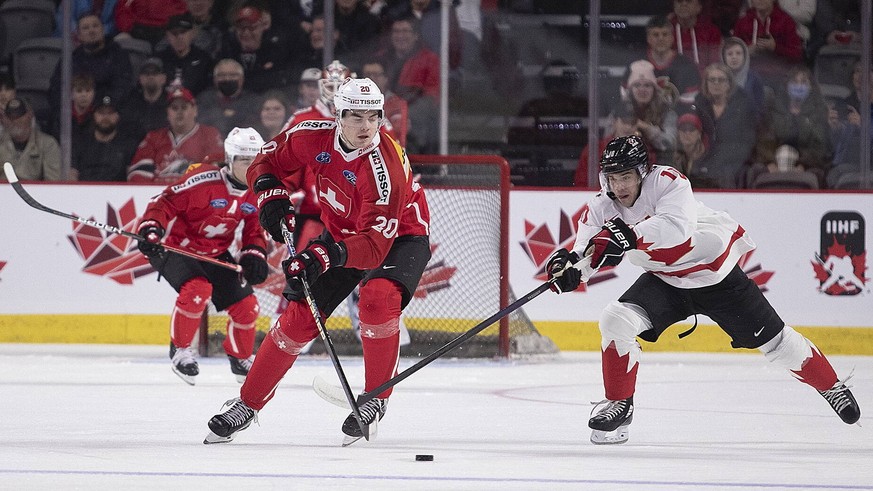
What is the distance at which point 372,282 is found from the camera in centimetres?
379

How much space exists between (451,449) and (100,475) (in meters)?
0.97

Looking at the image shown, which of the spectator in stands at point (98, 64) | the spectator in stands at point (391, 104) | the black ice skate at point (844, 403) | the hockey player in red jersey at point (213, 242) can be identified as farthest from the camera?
the spectator in stands at point (98, 64)

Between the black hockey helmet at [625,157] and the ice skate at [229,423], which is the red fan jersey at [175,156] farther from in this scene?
the black hockey helmet at [625,157]

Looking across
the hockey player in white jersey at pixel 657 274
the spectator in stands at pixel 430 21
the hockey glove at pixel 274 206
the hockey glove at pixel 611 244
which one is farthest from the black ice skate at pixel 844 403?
the spectator in stands at pixel 430 21

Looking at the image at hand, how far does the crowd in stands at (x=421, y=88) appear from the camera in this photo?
280 inches

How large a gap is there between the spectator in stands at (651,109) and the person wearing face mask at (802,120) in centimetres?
52

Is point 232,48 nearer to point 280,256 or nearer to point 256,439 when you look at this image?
point 280,256

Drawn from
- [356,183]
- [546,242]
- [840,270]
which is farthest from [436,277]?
[356,183]

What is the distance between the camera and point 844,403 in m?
4.04

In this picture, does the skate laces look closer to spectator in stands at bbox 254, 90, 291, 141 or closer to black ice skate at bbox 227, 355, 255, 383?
black ice skate at bbox 227, 355, 255, 383

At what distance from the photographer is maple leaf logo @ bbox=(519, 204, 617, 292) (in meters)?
6.97

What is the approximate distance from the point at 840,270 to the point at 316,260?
4096 millimetres

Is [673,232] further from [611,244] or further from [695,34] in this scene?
[695,34]

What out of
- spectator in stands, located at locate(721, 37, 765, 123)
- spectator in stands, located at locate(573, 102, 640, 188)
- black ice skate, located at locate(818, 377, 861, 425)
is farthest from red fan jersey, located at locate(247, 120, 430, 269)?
spectator in stands, located at locate(721, 37, 765, 123)
